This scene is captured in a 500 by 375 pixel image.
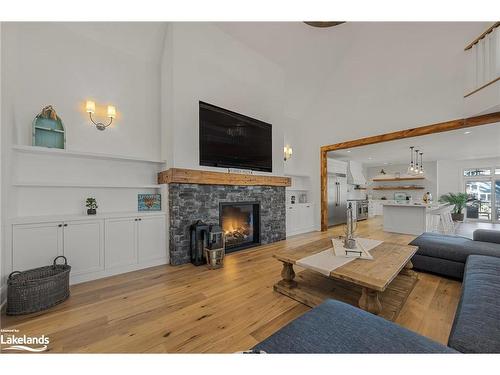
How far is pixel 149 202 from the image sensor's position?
10.3 ft

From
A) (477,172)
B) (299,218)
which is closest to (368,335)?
(299,218)

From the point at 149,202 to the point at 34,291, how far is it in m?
1.58

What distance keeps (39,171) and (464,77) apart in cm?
657

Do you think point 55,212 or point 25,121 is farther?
point 55,212

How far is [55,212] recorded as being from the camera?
98.3 inches

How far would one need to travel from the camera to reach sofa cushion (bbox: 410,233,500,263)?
218 cm

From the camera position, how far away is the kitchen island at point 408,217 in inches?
188

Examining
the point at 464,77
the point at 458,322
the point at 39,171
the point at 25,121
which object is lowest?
the point at 458,322

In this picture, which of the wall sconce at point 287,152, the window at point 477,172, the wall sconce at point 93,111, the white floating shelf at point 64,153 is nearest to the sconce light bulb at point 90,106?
the wall sconce at point 93,111

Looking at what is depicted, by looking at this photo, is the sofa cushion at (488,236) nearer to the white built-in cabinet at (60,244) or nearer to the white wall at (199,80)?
the white wall at (199,80)
